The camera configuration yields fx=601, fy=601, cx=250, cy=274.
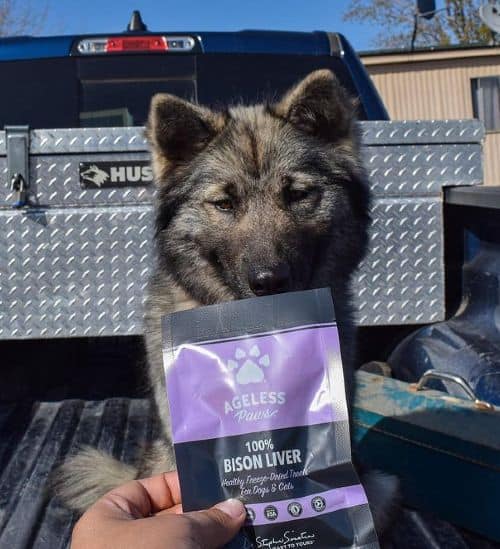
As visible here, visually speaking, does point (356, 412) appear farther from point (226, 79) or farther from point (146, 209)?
point (226, 79)

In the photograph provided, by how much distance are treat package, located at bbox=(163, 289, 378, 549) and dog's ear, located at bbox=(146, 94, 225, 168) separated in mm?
1331

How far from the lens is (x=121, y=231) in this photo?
3.34 meters

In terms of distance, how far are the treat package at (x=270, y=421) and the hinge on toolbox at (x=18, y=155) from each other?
2.03 meters

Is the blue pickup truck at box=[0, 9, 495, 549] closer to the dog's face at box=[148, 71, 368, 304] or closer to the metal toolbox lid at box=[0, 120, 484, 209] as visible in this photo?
the metal toolbox lid at box=[0, 120, 484, 209]

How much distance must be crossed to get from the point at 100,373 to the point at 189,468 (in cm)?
325

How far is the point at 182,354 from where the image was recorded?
4.95 feet

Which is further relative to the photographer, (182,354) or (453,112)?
(453,112)

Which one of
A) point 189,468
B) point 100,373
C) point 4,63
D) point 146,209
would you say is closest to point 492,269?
point 146,209

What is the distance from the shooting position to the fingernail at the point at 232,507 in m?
1.41

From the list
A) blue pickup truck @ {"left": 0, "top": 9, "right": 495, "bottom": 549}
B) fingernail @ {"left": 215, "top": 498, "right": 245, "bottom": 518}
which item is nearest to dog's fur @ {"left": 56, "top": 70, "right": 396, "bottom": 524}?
blue pickup truck @ {"left": 0, "top": 9, "right": 495, "bottom": 549}

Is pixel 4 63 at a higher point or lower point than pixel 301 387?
higher

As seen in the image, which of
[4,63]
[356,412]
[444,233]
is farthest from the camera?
[4,63]

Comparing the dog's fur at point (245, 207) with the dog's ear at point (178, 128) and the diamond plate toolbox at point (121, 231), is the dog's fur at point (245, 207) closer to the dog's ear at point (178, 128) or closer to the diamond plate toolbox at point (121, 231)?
the dog's ear at point (178, 128)

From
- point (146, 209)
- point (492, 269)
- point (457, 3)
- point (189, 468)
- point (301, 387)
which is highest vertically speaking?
point (457, 3)
